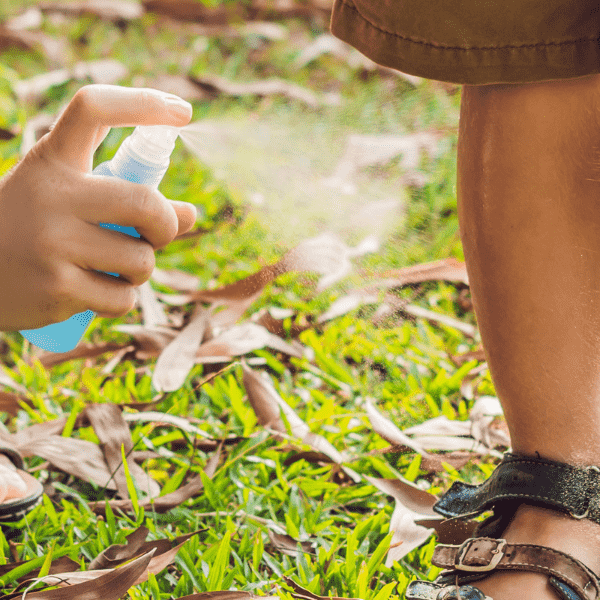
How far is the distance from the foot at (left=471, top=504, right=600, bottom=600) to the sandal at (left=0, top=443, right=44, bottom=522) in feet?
2.57

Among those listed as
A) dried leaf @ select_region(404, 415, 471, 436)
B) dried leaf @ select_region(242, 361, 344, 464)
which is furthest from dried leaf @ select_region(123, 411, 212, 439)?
dried leaf @ select_region(404, 415, 471, 436)

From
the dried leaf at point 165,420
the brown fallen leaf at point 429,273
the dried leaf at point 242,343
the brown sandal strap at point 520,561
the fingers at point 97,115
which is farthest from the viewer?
the brown fallen leaf at point 429,273

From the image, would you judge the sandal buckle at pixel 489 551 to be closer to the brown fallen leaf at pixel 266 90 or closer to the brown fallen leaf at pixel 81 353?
the brown fallen leaf at pixel 81 353

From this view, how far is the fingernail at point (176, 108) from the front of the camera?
3.11 feet

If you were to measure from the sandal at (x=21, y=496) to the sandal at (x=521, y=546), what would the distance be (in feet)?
2.28

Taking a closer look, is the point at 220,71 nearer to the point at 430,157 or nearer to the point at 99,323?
the point at 430,157

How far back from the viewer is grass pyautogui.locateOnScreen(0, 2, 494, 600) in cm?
131

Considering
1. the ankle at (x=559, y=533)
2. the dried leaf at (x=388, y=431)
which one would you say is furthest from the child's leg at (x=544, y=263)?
the dried leaf at (x=388, y=431)

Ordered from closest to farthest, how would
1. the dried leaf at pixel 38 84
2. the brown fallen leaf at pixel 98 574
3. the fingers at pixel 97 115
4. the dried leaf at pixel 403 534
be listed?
the fingers at pixel 97 115
the brown fallen leaf at pixel 98 574
the dried leaf at pixel 403 534
the dried leaf at pixel 38 84

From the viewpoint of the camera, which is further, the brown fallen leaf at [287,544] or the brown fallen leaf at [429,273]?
the brown fallen leaf at [429,273]

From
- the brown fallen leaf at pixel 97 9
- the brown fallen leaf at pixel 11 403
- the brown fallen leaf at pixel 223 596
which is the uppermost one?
the brown fallen leaf at pixel 97 9

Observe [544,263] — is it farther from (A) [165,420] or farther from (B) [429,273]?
(B) [429,273]

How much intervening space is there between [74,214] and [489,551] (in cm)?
75

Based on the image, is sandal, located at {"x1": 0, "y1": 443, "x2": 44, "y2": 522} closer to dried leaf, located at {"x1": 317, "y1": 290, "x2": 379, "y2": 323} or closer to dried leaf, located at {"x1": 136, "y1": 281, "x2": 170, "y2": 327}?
dried leaf, located at {"x1": 136, "y1": 281, "x2": 170, "y2": 327}
